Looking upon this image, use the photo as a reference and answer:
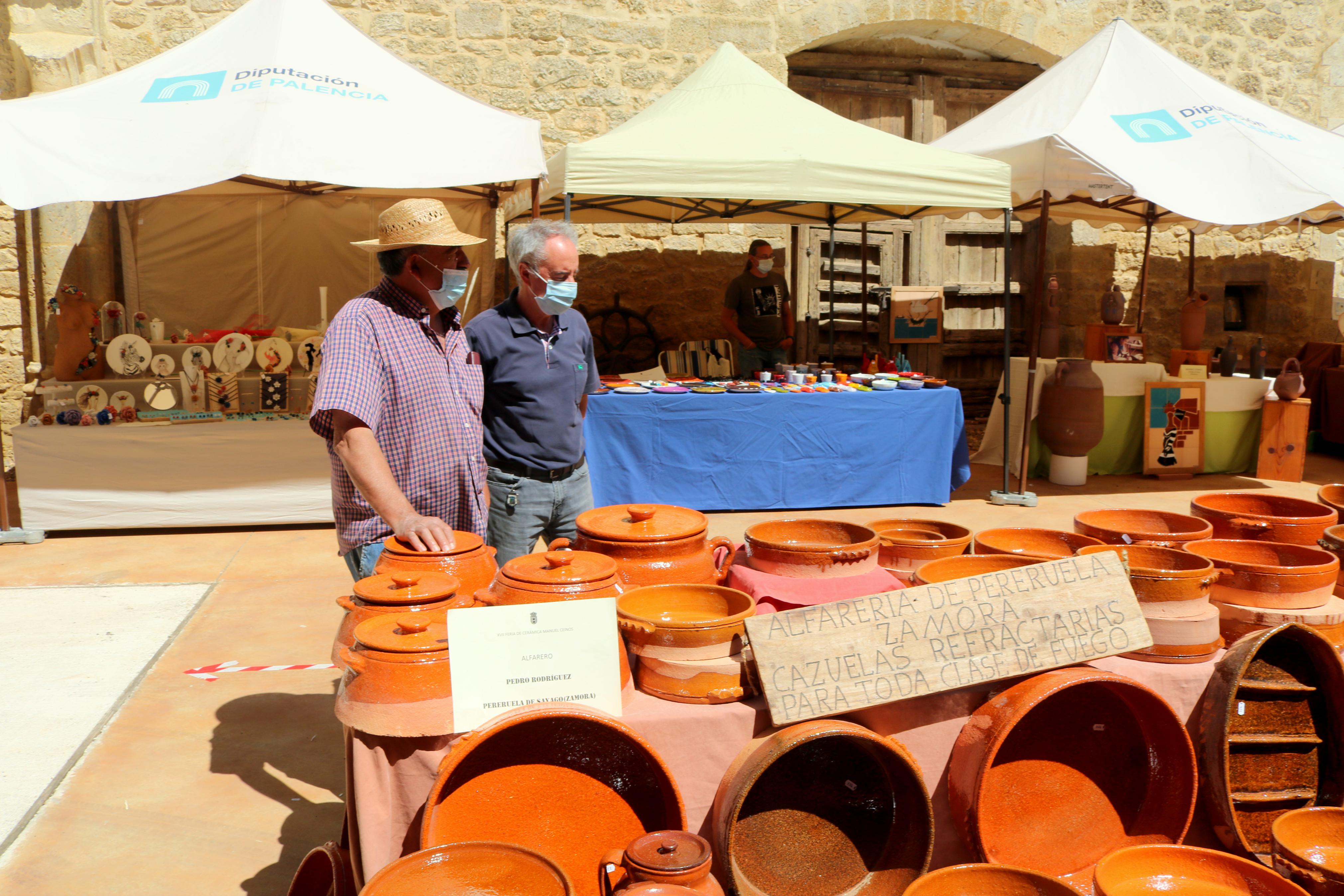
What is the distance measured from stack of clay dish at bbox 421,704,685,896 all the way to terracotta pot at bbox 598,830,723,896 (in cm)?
11

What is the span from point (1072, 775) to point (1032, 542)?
553 millimetres

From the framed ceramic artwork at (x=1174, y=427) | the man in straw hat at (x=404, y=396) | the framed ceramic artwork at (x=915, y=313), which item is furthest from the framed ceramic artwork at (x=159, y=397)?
the framed ceramic artwork at (x=1174, y=427)

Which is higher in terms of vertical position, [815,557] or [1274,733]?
[815,557]

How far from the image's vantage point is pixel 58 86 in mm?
6398

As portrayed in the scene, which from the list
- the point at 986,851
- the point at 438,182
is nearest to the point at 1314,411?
the point at 438,182

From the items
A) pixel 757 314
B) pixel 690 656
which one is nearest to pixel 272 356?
pixel 757 314

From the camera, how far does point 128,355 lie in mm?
5785

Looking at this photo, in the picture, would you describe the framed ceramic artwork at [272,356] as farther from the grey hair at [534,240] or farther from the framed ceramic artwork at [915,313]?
the framed ceramic artwork at [915,313]

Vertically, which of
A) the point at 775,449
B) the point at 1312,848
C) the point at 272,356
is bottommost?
the point at 1312,848

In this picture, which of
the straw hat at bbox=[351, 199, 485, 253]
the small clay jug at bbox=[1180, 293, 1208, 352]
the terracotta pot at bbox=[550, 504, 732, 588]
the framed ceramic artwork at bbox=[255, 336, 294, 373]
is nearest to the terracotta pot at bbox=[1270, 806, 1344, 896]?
the terracotta pot at bbox=[550, 504, 732, 588]

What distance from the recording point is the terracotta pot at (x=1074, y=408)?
6348mm

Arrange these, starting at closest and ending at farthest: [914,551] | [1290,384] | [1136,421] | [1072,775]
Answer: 1. [1072,775]
2. [914,551]
3. [1290,384]
4. [1136,421]

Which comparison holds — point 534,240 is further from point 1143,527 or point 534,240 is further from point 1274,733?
point 1274,733

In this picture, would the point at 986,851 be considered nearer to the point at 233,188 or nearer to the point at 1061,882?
the point at 1061,882
